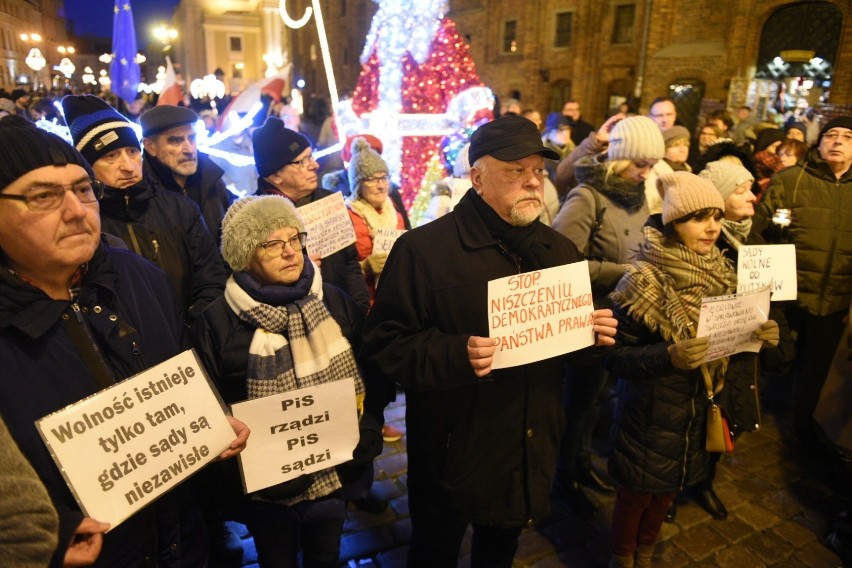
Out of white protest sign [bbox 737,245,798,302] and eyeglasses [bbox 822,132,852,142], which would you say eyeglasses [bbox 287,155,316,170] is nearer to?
white protest sign [bbox 737,245,798,302]

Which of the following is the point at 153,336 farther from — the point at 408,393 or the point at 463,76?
the point at 463,76

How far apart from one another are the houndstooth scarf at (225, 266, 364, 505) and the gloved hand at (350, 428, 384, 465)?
0.14m

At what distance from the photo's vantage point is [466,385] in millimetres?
2180

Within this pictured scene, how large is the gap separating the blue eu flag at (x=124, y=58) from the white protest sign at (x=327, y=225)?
7.29 m

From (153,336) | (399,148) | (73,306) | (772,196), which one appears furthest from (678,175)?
(399,148)

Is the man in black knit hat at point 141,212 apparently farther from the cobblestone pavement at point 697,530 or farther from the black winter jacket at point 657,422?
the black winter jacket at point 657,422

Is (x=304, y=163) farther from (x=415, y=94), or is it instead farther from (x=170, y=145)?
(x=415, y=94)

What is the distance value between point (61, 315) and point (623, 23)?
2355 cm

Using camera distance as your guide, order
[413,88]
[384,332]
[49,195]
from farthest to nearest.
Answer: [413,88], [384,332], [49,195]

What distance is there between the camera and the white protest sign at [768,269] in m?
3.15

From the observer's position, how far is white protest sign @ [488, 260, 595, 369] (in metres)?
2.04

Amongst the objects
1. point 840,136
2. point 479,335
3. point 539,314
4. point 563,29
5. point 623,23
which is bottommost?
point 479,335

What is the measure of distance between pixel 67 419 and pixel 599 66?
77.5 ft

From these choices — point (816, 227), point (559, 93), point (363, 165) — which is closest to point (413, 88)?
point (363, 165)
